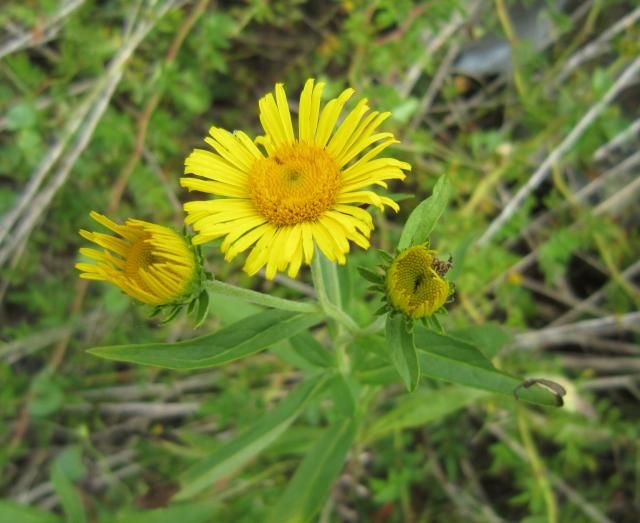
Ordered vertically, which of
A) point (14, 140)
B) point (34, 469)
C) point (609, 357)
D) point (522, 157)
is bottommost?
point (34, 469)

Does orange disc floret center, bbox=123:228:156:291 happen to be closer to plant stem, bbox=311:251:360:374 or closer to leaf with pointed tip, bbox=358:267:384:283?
plant stem, bbox=311:251:360:374

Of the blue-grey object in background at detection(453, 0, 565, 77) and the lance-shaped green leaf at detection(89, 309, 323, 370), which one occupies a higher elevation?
the blue-grey object in background at detection(453, 0, 565, 77)

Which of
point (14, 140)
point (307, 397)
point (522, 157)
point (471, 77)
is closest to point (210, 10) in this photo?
point (14, 140)

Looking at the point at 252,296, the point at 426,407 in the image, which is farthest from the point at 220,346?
the point at 426,407

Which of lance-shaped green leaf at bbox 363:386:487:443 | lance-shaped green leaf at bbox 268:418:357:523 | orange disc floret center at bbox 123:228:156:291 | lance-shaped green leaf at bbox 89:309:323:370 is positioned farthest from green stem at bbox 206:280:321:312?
lance-shaped green leaf at bbox 363:386:487:443

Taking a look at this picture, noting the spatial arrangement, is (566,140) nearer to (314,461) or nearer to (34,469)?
(314,461)

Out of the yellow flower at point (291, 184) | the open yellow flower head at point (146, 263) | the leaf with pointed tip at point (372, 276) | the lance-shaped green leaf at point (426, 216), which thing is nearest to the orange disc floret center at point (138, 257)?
the open yellow flower head at point (146, 263)

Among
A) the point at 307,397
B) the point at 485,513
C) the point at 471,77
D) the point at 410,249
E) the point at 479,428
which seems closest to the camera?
the point at 410,249
